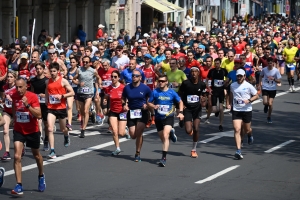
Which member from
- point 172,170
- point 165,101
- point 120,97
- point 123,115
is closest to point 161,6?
point 120,97

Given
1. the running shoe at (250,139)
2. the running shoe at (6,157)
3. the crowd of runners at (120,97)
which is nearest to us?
the crowd of runners at (120,97)

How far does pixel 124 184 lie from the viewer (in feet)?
47.9

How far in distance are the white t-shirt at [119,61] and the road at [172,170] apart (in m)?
2.50

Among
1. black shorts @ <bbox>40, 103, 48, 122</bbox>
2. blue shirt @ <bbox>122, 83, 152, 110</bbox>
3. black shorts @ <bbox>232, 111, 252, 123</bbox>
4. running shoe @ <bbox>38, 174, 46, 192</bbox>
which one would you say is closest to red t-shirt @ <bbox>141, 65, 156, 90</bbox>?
black shorts @ <bbox>232, 111, 252, 123</bbox>

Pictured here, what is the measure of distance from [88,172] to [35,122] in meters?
1.94

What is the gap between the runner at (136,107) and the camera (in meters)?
16.9

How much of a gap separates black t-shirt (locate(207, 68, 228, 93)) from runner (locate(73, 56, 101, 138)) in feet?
8.85

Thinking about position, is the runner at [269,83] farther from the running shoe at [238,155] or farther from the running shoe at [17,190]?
the running shoe at [17,190]

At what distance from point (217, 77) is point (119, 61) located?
9.64 feet

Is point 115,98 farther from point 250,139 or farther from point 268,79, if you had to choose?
point 268,79

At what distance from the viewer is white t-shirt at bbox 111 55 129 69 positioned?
23.5 metres

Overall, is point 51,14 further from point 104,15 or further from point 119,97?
point 119,97

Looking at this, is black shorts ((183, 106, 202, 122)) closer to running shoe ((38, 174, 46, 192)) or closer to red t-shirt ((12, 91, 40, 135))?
red t-shirt ((12, 91, 40, 135))


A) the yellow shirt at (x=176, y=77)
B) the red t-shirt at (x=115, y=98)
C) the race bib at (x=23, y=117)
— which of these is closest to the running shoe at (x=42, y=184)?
the race bib at (x=23, y=117)
